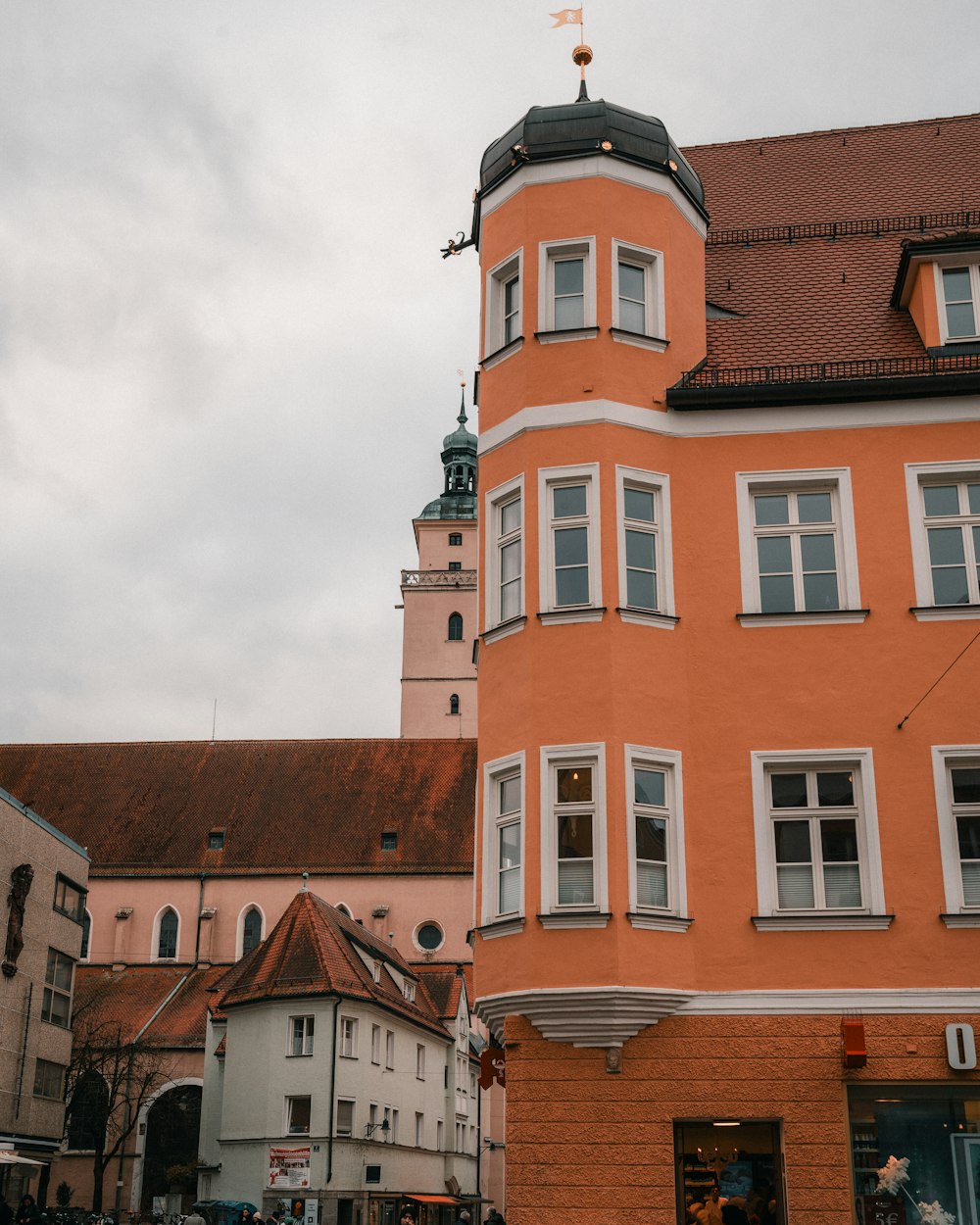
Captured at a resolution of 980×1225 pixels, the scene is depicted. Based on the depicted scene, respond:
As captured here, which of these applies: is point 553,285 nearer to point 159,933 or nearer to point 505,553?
point 505,553

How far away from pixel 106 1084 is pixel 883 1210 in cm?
4573

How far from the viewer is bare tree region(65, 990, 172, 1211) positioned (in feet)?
170

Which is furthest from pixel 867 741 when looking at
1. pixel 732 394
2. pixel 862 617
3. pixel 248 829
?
pixel 248 829

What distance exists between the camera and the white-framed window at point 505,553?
52.1 feet

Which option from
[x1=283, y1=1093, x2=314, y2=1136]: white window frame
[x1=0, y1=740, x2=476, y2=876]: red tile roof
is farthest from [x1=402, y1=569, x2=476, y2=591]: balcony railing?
[x1=283, y1=1093, x2=314, y2=1136]: white window frame

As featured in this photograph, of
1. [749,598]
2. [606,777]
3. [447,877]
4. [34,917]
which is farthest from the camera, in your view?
[447,877]

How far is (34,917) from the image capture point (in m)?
35.1

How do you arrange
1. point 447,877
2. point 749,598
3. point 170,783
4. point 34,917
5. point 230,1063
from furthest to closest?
point 170,783
point 447,877
point 230,1063
point 34,917
point 749,598

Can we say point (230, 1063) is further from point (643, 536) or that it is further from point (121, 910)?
point (643, 536)

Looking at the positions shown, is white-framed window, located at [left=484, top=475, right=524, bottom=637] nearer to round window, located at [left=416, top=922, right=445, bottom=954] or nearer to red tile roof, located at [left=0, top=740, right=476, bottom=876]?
red tile roof, located at [left=0, top=740, right=476, bottom=876]

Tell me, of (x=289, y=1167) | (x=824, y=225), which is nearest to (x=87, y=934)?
(x=289, y=1167)

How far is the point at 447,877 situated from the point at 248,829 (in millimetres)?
9293

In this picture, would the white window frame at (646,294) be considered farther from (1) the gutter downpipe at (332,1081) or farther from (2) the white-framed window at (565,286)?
(1) the gutter downpipe at (332,1081)

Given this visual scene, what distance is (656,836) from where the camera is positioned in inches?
574
